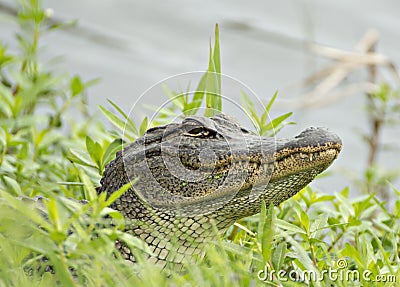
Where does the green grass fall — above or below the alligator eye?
below

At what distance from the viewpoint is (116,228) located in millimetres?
1896

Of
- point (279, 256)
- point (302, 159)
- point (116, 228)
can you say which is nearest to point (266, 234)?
point (279, 256)

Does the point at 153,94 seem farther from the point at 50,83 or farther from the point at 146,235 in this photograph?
the point at 146,235

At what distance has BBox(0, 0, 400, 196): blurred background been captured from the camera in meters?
7.16

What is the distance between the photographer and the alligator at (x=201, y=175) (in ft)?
7.64

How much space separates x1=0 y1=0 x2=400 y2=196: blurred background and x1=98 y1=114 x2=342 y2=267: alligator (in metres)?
4.16

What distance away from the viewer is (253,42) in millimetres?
8195

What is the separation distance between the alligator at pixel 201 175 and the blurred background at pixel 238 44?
416 centimetres

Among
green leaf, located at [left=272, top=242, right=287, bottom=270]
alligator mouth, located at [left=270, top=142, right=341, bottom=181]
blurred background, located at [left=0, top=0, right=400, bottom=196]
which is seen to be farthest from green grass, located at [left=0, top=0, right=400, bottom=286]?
blurred background, located at [left=0, top=0, right=400, bottom=196]

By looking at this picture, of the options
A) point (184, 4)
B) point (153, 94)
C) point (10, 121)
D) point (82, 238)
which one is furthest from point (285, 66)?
point (82, 238)

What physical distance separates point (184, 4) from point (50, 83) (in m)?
5.16

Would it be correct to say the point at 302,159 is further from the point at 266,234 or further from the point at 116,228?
the point at 116,228

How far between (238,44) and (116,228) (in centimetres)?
641

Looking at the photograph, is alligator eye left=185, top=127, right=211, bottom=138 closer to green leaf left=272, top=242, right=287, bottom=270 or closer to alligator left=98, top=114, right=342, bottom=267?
alligator left=98, top=114, right=342, bottom=267
